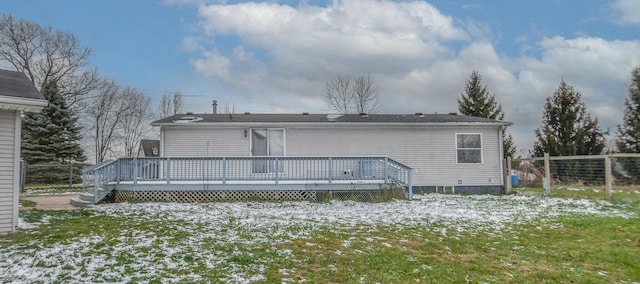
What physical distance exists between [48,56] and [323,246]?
30564mm

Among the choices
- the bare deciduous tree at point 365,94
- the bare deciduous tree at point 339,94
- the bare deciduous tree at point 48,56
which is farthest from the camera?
the bare deciduous tree at point 339,94

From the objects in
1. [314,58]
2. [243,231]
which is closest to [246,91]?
[314,58]

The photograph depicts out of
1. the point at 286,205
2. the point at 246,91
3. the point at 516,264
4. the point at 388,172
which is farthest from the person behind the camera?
the point at 246,91

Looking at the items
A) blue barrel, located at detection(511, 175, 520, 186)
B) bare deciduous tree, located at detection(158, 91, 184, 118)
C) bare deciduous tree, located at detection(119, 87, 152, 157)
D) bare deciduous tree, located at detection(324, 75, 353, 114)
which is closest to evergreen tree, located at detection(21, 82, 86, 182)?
bare deciduous tree, located at detection(119, 87, 152, 157)

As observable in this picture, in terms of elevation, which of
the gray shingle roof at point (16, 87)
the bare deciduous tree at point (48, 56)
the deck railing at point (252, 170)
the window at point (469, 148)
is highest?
the bare deciduous tree at point (48, 56)

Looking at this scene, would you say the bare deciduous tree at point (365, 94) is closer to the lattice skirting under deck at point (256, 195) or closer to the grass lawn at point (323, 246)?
the lattice skirting under deck at point (256, 195)

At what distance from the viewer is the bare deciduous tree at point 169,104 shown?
34906mm

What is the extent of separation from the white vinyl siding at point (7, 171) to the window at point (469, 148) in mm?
13220

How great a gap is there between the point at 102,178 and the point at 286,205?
5279 mm

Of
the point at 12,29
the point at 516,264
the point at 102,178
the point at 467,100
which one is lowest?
the point at 516,264

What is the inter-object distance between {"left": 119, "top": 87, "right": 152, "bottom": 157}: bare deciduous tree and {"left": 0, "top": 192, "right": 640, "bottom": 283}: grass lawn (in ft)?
88.6

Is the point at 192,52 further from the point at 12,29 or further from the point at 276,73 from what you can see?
the point at 12,29

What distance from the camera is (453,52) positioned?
65.4 ft

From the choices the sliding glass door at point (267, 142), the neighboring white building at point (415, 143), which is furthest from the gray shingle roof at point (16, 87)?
the sliding glass door at point (267, 142)
